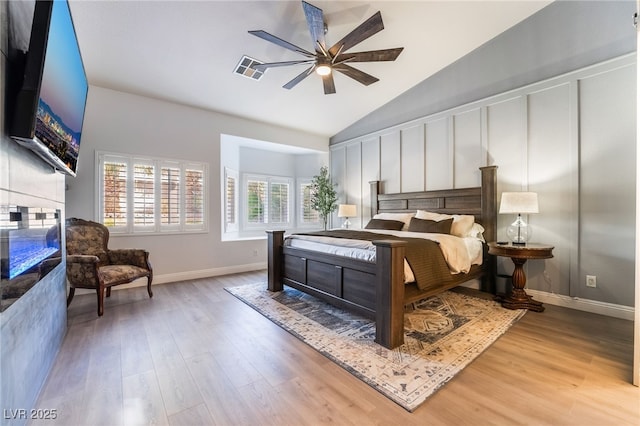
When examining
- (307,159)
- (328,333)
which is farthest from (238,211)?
(328,333)

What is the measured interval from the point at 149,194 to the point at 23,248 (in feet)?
10.3

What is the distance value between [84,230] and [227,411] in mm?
3352

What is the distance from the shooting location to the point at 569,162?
333cm

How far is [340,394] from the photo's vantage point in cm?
176

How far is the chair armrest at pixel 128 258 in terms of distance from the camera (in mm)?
3660

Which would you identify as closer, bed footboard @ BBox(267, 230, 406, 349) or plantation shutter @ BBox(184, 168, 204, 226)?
bed footboard @ BBox(267, 230, 406, 349)

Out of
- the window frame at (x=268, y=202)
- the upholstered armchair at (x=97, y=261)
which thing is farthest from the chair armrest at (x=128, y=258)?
the window frame at (x=268, y=202)

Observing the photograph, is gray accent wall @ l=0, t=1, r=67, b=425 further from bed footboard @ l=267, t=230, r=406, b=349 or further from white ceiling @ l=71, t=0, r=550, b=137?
bed footboard @ l=267, t=230, r=406, b=349

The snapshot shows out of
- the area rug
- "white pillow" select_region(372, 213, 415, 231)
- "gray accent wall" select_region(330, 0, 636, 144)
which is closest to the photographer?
the area rug

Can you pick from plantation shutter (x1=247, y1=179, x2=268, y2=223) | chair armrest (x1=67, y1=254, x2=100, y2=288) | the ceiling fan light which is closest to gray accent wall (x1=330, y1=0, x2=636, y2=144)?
the ceiling fan light

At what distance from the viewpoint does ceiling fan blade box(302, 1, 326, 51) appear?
2.38 metres

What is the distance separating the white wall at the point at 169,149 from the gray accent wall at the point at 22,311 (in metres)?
2.22

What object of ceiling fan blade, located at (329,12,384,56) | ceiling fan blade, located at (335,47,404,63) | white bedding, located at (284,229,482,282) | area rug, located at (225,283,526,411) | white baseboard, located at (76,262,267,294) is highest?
ceiling fan blade, located at (329,12,384,56)

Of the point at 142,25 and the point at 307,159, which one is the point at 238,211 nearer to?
the point at 307,159
